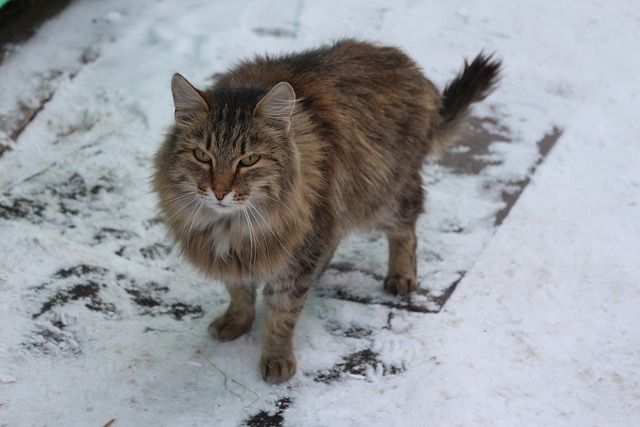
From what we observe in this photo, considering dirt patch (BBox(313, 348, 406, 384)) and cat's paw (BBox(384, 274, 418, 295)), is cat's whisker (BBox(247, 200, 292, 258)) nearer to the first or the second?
dirt patch (BBox(313, 348, 406, 384))

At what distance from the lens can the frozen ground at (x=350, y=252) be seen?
316 centimetres

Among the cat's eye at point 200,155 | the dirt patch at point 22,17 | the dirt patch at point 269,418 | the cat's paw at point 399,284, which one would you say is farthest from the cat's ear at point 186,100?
the dirt patch at point 22,17

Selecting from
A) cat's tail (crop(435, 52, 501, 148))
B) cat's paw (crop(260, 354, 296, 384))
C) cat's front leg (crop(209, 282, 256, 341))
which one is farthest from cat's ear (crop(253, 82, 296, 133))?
cat's tail (crop(435, 52, 501, 148))

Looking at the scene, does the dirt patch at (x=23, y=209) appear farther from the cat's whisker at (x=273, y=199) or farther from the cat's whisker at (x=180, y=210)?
the cat's whisker at (x=273, y=199)

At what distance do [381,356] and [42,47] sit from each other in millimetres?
3006

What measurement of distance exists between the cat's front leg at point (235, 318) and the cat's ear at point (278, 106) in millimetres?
784

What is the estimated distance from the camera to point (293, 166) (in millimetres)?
2947

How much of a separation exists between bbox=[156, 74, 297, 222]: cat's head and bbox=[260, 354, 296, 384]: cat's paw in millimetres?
632

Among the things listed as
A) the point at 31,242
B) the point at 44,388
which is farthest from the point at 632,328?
the point at 31,242

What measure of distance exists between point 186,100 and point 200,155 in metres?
0.20

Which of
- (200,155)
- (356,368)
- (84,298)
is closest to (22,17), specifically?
(84,298)

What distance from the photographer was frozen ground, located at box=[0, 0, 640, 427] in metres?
3.16

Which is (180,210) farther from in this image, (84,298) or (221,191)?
(84,298)

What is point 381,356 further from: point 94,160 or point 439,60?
point 439,60
